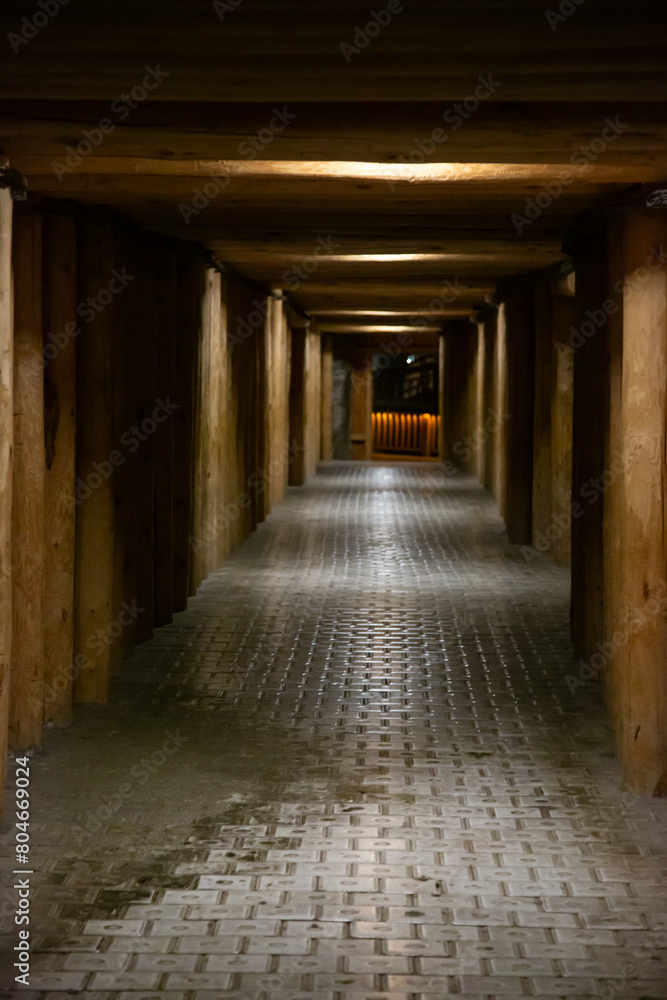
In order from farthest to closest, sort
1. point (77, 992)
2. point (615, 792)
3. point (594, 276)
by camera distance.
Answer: point (594, 276) → point (615, 792) → point (77, 992)

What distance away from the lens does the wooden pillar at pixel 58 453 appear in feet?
19.7

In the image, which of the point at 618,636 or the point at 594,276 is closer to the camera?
the point at 618,636

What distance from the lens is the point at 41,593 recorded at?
5688 mm

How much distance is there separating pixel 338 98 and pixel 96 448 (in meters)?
2.99

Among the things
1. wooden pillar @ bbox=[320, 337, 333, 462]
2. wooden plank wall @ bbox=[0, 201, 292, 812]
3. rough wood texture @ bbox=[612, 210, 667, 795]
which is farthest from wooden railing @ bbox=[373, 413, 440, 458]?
rough wood texture @ bbox=[612, 210, 667, 795]

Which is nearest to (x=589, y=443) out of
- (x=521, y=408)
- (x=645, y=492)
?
(x=645, y=492)

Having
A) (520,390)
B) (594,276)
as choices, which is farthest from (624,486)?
(520,390)

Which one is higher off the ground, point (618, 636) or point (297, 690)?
point (618, 636)

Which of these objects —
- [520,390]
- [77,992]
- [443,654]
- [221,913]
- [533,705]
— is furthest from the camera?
[520,390]

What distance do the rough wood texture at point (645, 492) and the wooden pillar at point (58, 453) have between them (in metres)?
2.77

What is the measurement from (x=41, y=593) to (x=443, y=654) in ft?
9.31

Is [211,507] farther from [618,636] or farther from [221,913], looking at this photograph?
[221,913]

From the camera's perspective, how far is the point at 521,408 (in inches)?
464

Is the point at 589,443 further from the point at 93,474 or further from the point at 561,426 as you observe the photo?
the point at 561,426
